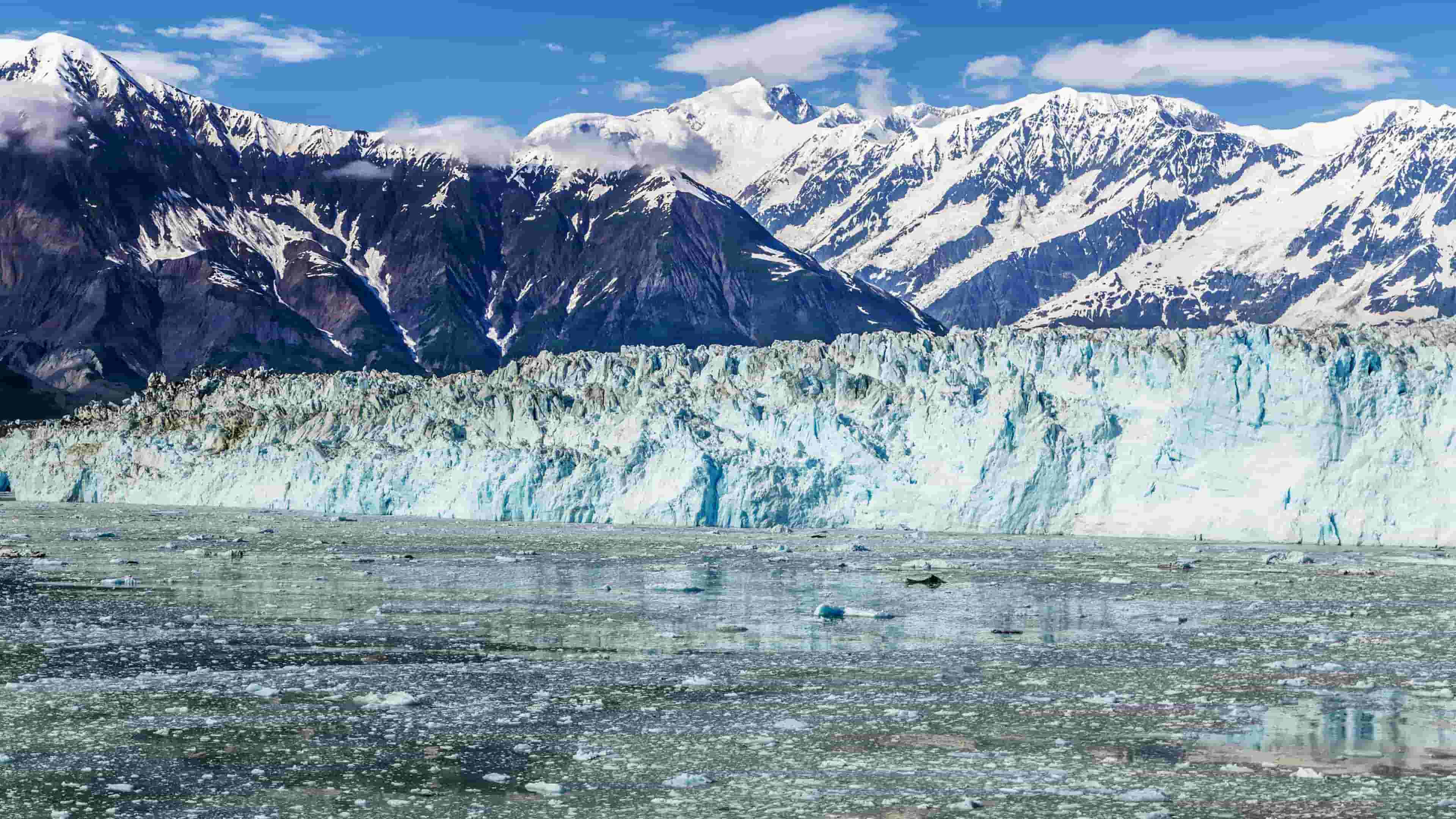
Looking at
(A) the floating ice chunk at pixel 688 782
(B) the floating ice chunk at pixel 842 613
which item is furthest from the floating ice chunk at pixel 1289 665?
(A) the floating ice chunk at pixel 688 782

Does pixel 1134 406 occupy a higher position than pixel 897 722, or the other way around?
pixel 1134 406

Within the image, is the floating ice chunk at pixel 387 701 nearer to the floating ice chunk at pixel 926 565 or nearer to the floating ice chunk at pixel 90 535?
the floating ice chunk at pixel 926 565

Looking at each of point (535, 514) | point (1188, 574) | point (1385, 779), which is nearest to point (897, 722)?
point (1385, 779)

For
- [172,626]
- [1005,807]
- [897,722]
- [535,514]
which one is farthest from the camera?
[535,514]

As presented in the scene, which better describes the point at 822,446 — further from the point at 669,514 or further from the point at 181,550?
the point at 181,550

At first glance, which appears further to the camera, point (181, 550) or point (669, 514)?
point (669, 514)

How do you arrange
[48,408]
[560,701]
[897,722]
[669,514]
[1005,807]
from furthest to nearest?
1. [48,408]
2. [669,514]
3. [560,701]
4. [897,722]
5. [1005,807]

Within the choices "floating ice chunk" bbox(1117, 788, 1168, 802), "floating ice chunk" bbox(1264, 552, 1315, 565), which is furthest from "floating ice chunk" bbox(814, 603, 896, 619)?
"floating ice chunk" bbox(1264, 552, 1315, 565)
